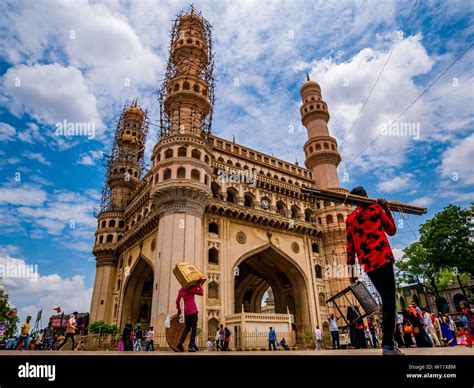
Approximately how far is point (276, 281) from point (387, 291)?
2792 cm

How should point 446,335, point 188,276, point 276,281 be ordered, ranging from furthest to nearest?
point 276,281 → point 446,335 → point 188,276

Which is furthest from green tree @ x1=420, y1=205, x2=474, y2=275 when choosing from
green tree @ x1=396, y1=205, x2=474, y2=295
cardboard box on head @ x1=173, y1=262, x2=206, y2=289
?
cardboard box on head @ x1=173, y1=262, x2=206, y2=289

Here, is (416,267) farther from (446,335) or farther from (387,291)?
(387,291)

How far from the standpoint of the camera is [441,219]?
28.7m

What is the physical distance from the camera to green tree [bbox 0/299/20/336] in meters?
38.2

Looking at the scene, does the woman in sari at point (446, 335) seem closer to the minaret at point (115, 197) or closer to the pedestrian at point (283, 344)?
the pedestrian at point (283, 344)

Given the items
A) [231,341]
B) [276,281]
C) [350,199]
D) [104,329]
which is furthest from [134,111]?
[350,199]

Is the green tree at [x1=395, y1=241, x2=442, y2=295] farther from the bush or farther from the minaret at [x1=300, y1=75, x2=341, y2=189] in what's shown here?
the bush

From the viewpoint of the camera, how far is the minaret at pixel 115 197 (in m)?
32.1

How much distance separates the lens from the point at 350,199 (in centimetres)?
492

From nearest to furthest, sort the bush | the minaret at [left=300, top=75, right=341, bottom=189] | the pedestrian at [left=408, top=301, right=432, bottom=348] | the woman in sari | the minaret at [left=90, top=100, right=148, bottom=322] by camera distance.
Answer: the pedestrian at [left=408, top=301, right=432, bottom=348]
the woman in sari
the bush
the minaret at [left=90, top=100, right=148, bottom=322]
the minaret at [left=300, top=75, right=341, bottom=189]

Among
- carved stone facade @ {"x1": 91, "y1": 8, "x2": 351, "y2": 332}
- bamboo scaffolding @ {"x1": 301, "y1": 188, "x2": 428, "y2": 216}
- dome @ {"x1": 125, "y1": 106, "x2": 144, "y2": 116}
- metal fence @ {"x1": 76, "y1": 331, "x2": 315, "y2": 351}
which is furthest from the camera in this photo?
dome @ {"x1": 125, "y1": 106, "x2": 144, "y2": 116}
